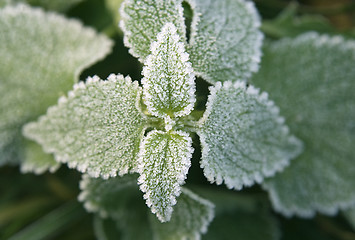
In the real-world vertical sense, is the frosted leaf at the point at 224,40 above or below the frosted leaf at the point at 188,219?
above

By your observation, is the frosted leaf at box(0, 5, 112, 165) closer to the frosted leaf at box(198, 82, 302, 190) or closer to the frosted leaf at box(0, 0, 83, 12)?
the frosted leaf at box(0, 0, 83, 12)

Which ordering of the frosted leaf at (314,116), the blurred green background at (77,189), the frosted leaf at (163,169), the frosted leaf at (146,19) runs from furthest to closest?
the blurred green background at (77,189) → the frosted leaf at (314,116) → the frosted leaf at (146,19) → the frosted leaf at (163,169)

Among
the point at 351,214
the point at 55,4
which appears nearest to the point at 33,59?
the point at 55,4

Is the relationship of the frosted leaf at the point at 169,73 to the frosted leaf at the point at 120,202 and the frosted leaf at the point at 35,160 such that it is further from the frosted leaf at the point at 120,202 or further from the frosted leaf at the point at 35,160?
the frosted leaf at the point at 35,160

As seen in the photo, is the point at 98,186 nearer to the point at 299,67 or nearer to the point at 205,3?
the point at 205,3

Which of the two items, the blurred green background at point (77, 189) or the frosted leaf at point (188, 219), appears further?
the blurred green background at point (77, 189)

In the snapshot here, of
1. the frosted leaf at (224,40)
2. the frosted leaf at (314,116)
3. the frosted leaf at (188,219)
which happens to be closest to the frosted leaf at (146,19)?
the frosted leaf at (224,40)

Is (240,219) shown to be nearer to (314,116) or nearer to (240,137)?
(314,116)

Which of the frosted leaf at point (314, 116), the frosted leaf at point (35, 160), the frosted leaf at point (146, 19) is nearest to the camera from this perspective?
the frosted leaf at point (146, 19)
